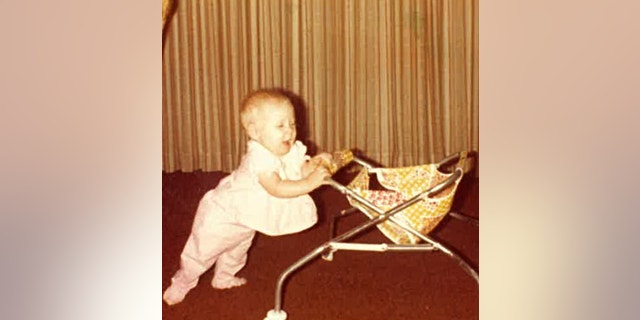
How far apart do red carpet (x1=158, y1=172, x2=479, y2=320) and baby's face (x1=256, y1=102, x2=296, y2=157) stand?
95 mm

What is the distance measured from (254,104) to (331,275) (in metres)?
0.31

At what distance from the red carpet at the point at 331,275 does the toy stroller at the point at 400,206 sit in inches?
0.8

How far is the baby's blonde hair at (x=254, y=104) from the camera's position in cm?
111

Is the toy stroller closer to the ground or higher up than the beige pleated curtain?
closer to the ground

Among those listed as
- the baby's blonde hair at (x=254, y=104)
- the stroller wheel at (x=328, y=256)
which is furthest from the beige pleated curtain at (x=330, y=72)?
the stroller wheel at (x=328, y=256)

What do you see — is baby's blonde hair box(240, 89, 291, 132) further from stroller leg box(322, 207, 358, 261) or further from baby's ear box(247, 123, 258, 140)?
stroller leg box(322, 207, 358, 261)

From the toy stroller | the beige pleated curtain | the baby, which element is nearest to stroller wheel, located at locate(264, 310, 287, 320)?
the toy stroller

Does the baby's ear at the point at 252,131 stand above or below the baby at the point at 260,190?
above

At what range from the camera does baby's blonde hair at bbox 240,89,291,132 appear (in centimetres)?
111

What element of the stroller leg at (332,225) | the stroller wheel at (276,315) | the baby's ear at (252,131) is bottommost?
the stroller wheel at (276,315)

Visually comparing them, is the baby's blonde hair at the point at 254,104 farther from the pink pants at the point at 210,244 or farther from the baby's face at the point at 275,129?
the pink pants at the point at 210,244

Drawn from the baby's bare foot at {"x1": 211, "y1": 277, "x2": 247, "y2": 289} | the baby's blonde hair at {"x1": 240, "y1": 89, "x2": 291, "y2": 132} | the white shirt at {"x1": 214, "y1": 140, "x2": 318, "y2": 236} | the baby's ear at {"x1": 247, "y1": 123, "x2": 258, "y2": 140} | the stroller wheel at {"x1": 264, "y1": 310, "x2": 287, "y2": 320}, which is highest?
the baby's blonde hair at {"x1": 240, "y1": 89, "x2": 291, "y2": 132}
